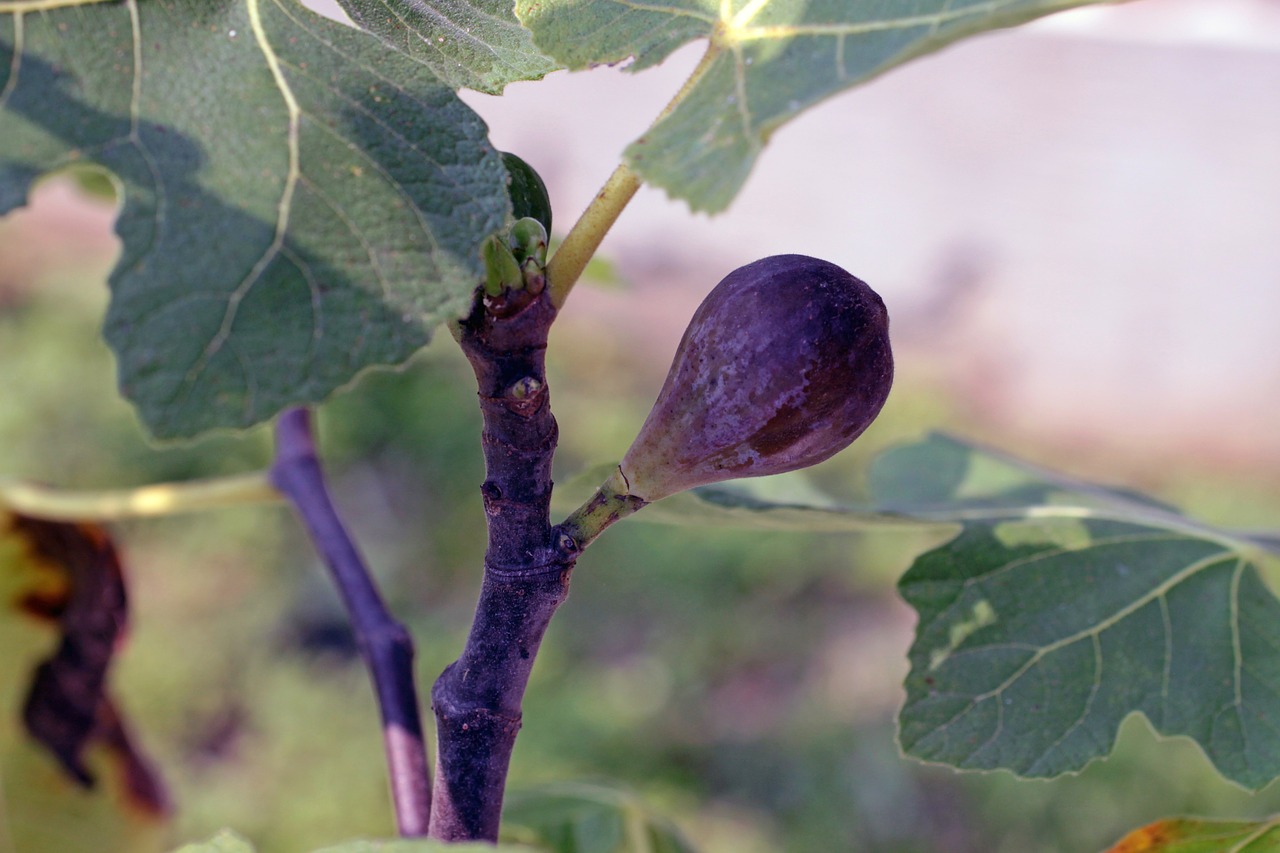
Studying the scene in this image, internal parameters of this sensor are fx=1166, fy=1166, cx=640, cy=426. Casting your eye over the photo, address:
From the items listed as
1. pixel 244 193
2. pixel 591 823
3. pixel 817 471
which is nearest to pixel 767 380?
pixel 244 193

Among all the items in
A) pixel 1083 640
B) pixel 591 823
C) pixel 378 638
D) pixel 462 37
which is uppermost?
pixel 462 37

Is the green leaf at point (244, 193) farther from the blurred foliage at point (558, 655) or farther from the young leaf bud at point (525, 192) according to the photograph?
the blurred foliage at point (558, 655)

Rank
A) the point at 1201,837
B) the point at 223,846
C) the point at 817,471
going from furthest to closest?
the point at 817,471 < the point at 1201,837 < the point at 223,846

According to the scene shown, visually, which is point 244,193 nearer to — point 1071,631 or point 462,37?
point 462,37

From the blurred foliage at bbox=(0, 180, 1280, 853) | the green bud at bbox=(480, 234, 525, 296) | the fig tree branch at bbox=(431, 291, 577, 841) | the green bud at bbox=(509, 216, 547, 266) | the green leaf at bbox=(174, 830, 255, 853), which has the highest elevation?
the green bud at bbox=(509, 216, 547, 266)

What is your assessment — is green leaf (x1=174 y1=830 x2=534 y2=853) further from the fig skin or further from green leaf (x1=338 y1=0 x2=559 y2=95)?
green leaf (x1=338 y1=0 x2=559 y2=95)

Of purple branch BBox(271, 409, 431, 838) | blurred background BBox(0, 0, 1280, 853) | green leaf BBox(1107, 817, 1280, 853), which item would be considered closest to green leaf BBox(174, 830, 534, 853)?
purple branch BBox(271, 409, 431, 838)

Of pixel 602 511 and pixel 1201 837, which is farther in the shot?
pixel 1201 837
